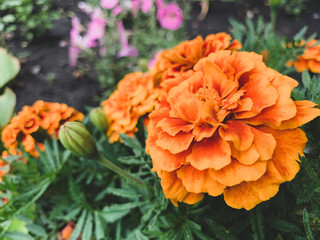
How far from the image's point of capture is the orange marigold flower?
691 millimetres

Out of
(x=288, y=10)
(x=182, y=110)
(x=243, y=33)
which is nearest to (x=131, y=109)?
(x=182, y=110)

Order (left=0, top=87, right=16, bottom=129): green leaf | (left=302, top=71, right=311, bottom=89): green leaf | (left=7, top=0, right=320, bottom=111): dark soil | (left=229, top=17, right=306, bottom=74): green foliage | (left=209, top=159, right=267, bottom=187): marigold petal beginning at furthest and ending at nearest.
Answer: (left=7, top=0, right=320, bottom=111): dark soil < (left=0, top=87, right=16, bottom=129): green leaf < (left=229, top=17, right=306, bottom=74): green foliage < (left=302, top=71, right=311, bottom=89): green leaf < (left=209, top=159, right=267, bottom=187): marigold petal

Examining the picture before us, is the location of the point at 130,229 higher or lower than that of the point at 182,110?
lower

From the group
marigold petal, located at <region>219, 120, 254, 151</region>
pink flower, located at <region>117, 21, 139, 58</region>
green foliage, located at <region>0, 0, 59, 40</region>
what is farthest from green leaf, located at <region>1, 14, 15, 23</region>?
marigold petal, located at <region>219, 120, 254, 151</region>

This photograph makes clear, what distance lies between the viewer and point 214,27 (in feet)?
6.80

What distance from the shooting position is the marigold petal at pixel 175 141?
408mm

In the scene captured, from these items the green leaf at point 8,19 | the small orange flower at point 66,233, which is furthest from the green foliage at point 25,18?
the small orange flower at point 66,233

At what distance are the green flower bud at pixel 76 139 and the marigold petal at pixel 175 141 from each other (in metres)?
0.19

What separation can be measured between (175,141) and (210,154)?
0.05m

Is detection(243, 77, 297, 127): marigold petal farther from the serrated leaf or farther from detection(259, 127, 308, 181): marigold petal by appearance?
the serrated leaf

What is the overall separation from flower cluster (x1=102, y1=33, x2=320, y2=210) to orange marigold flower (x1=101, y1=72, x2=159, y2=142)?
0.67 ft

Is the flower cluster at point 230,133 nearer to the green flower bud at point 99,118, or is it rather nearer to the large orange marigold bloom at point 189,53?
the large orange marigold bloom at point 189,53

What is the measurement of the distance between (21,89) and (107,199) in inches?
51.9

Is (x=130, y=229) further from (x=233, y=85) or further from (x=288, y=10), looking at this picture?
(x=288, y=10)
